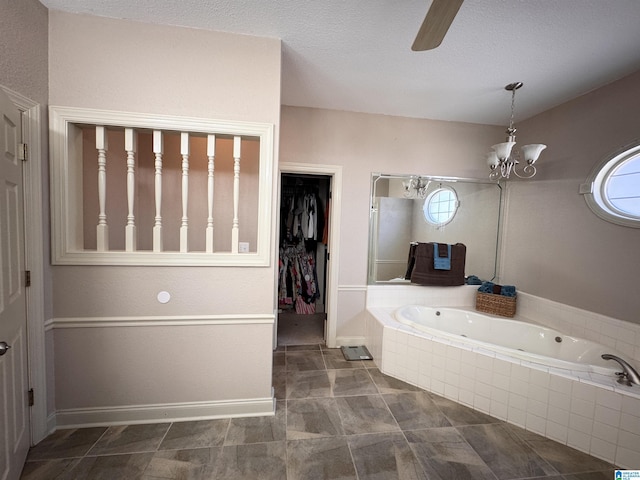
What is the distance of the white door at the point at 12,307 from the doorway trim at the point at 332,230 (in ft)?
5.73

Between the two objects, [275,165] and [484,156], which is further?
[484,156]

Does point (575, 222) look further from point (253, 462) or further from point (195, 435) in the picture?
point (195, 435)

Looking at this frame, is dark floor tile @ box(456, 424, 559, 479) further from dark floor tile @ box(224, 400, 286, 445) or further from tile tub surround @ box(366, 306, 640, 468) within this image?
dark floor tile @ box(224, 400, 286, 445)

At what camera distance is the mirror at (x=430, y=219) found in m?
2.81

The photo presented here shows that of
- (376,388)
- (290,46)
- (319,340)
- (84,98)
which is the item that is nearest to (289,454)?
(376,388)

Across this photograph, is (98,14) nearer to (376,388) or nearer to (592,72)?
(376,388)

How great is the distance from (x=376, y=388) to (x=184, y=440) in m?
1.41

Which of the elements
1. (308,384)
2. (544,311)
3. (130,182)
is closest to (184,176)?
(130,182)

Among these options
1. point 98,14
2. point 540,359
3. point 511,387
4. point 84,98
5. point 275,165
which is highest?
point 98,14

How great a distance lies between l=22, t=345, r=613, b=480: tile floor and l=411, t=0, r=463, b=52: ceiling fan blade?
2201mm

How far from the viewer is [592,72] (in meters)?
1.85

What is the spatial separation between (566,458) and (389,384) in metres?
1.10

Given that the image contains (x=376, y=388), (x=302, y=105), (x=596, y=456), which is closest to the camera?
(x=596, y=456)

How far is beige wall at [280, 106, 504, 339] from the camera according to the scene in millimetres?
2598
